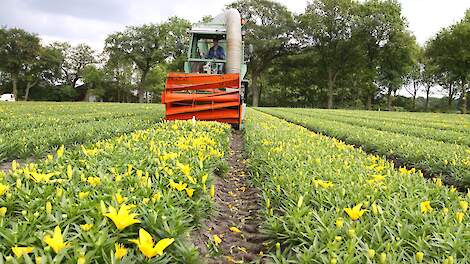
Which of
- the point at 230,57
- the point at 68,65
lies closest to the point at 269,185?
the point at 230,57

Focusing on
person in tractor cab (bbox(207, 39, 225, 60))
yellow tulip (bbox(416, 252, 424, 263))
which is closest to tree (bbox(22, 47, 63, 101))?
person in tractor cab (bbox(207, 39, 225, 60))

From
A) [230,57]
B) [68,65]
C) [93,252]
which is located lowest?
[93,252]

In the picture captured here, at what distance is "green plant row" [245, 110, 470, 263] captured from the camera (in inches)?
80.4

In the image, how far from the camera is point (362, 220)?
95.2 inches

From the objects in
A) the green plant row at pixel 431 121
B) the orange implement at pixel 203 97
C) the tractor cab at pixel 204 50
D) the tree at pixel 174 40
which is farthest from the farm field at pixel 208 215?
the tree at pixel 174 40

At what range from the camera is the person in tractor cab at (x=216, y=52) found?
12129 mm

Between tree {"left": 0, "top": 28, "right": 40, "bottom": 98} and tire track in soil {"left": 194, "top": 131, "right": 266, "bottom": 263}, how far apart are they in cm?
5659

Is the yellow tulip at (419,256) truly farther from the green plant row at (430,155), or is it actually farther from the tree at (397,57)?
the tree at (397,57)

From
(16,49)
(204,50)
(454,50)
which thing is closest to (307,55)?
(454,50)

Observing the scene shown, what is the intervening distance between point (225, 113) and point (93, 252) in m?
8.59

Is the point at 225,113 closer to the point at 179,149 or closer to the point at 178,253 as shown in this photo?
the point at 179,149

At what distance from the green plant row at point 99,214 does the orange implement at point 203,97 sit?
21.0 ft

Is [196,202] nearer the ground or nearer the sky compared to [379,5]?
nearer the ground

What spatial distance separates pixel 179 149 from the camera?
4.23 m
